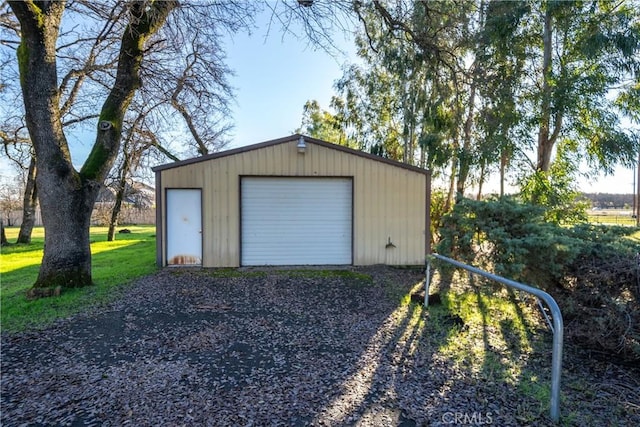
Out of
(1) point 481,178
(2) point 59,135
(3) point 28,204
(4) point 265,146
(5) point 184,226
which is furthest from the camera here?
(3) point 28,204

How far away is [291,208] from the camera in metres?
8.44

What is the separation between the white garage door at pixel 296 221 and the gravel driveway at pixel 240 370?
2.96 metres

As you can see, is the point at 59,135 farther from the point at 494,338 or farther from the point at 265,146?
the point at 494,338

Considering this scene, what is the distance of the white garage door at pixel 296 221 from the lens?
834 centimetres

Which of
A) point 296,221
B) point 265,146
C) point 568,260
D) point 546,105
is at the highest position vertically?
point 546,105

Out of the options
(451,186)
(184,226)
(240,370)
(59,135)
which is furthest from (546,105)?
(59,135)

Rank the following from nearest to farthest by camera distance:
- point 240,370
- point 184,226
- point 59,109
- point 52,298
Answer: point 240,370 → point 52,298 → point 59,109 → point 184,226

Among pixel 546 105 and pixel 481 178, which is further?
pixel 481 178

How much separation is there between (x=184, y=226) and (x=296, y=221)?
2650 millimetres

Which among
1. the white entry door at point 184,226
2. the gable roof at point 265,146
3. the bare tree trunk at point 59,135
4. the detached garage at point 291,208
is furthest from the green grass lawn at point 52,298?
the gable roof at point 265,146

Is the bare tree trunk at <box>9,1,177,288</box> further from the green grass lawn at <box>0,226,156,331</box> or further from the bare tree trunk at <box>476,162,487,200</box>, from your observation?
the bare tree trunk at <box>476,162,487,200</box>

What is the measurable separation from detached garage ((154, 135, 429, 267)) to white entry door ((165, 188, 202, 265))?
0.02 m

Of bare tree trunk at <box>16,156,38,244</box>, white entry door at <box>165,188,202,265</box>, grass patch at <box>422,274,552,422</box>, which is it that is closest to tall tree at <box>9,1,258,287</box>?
white entry door at <box>165,188,202,265</box>

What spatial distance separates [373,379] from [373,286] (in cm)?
362
